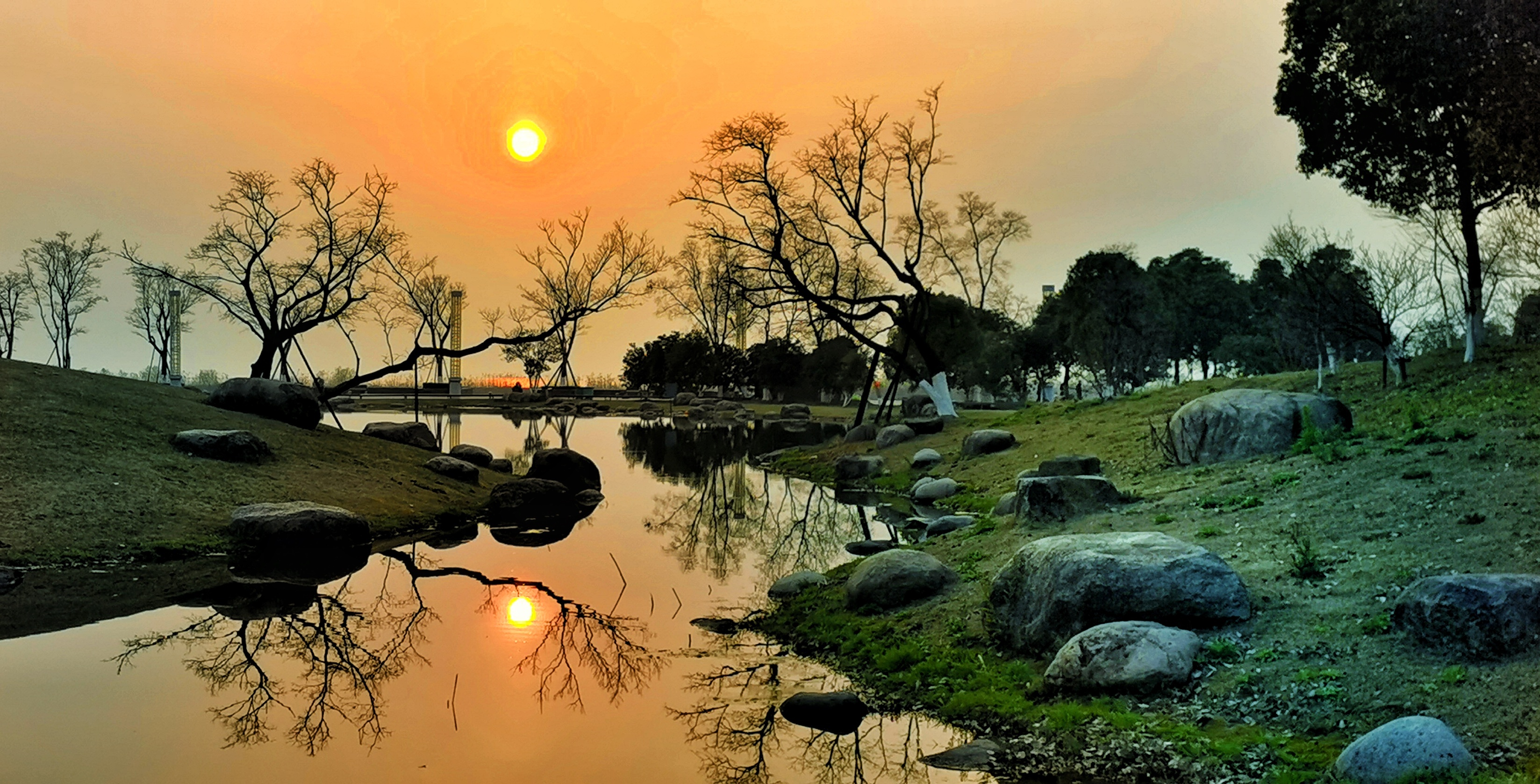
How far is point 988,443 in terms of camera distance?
109ft

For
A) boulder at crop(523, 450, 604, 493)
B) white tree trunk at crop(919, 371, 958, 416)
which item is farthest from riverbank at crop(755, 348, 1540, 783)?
white tree trunk at crop(919, 371, 958, 416)

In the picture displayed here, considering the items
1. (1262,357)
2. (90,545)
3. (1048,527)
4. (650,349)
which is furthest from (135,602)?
(650,349)

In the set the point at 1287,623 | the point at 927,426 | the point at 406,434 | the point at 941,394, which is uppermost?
the point at 941,394

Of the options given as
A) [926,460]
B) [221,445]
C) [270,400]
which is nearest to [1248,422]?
[926,460]

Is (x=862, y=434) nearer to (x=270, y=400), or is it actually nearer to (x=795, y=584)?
(x=270, y=400)

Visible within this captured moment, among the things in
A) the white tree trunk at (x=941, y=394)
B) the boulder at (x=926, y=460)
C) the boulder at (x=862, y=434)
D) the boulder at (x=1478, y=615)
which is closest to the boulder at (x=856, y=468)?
the boulder at (x=926, y=460)

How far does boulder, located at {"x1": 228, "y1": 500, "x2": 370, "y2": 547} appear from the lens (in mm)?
21391

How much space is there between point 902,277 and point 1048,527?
29.0m

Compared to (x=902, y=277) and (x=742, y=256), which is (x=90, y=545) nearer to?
(x=902, y=277)

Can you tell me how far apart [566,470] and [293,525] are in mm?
12361

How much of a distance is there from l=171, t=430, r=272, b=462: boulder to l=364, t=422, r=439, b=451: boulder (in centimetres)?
840

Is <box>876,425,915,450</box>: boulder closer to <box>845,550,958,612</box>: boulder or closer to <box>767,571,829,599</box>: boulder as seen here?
<box>767,571,829,599</box>: boulder

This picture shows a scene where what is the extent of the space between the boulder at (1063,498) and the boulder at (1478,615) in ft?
23.9

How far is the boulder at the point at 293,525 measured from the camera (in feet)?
70.2
